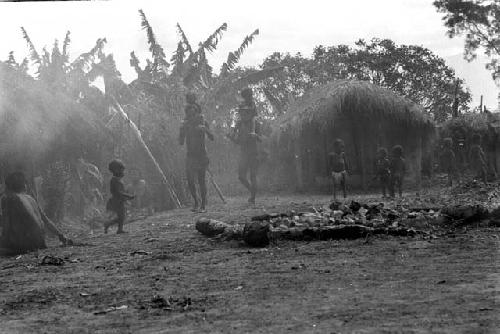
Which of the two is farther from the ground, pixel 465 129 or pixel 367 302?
pixel 465 129

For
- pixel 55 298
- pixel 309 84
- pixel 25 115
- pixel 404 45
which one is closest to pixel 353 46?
pixel 404 45

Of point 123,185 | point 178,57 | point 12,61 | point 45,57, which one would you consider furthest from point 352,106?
point 12,61

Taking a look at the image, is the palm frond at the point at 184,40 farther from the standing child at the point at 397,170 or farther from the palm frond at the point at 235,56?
the standing child at the point at 397,170

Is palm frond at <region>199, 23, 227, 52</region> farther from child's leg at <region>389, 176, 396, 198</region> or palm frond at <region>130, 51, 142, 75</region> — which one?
child's leg at <region>389, 176, 396, 198</region>

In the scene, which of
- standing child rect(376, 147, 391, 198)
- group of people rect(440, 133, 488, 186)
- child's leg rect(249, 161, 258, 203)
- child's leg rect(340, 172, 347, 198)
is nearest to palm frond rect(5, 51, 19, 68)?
child's leg rect(249, 161, 258, 203)

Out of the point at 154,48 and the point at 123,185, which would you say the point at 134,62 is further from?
the point at 123,185

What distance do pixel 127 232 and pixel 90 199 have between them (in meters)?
0.79

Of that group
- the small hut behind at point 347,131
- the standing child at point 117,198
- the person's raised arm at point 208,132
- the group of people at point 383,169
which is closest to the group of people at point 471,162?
the small hut behind at point 347,131

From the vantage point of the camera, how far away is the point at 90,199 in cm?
727

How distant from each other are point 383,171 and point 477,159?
3.94 feet

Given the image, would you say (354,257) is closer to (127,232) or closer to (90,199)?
(127,232)

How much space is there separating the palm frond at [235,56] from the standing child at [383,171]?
168 cm

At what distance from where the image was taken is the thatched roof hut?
21.8ft

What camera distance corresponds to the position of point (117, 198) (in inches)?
265
